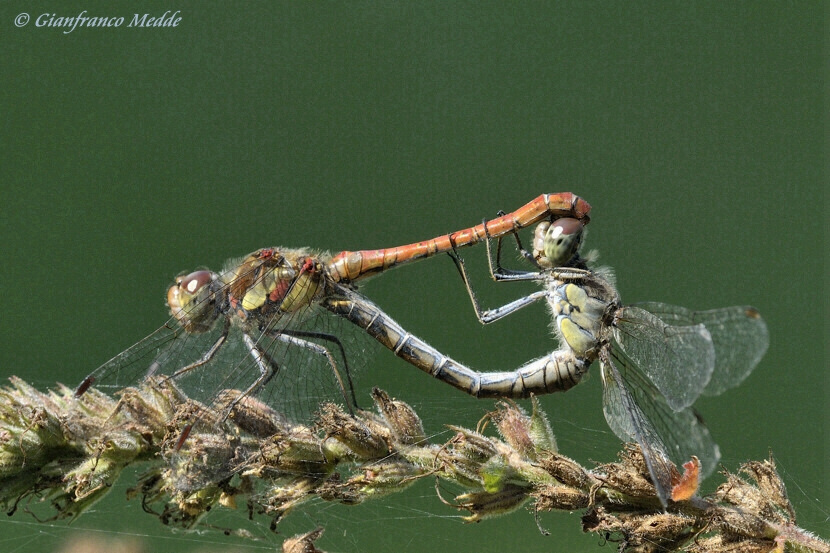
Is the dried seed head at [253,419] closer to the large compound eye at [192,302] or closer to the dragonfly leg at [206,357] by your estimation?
the dragonfly leg at [206,357]

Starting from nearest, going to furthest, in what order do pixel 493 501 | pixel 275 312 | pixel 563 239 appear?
pixel 493 501 → pixel 563 239 → pixel 275 312

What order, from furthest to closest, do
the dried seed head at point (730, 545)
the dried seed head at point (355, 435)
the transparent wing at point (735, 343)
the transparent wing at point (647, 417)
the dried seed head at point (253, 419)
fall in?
1. the transparent wing at point (735, 343)
2. the transparent wing at point (647, 417)
3. the dried seed head at point (253, 419)
4. the dried seed head at point (355, 435)
5. the dried seed head at point (730, 545)

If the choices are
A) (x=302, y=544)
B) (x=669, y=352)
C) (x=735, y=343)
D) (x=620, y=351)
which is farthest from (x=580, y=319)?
(x=302, y=544)

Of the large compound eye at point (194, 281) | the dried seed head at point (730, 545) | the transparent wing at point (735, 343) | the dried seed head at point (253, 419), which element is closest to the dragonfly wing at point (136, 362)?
the large compound eye at point (194, 281)

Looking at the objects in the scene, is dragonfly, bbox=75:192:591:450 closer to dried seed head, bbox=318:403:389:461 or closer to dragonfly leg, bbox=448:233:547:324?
dragonfly leg, bbox=448:233:547:324

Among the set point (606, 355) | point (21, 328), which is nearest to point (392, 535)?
point (606, 355)

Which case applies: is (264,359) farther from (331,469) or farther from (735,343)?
(735,343)
